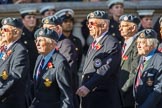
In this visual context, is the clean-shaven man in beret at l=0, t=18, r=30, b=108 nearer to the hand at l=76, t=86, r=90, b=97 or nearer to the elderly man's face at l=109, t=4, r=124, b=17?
the hand at l=76, t=86, r=90, b=97

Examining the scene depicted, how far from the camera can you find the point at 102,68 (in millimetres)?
10352

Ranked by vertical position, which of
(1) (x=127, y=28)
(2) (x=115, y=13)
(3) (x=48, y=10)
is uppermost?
(1) (x=127, y=28)

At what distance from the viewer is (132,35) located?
37.9ft

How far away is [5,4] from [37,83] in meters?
5.41

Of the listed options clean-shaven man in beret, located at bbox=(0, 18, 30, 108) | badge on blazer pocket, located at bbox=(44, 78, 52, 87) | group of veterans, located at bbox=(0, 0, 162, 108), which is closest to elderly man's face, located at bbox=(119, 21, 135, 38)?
group of veterans, located at bbox=(0, 0, 162, 108)

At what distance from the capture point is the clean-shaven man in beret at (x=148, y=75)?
379 inches

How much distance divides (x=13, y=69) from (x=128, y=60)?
223 cm

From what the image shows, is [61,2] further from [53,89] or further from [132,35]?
[53,89]

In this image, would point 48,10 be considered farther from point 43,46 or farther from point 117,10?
point 43,46

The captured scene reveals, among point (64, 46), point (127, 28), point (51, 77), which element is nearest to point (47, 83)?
point (51, 77)

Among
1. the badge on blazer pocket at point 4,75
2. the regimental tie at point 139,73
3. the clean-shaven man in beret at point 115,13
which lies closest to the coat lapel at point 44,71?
the badge on blazer pocket at point 4,75

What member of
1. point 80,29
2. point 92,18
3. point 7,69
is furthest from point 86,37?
point 7,69

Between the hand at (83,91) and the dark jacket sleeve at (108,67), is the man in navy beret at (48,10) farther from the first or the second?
the hand at (83,91)

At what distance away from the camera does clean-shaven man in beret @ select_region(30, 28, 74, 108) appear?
30.6ft
